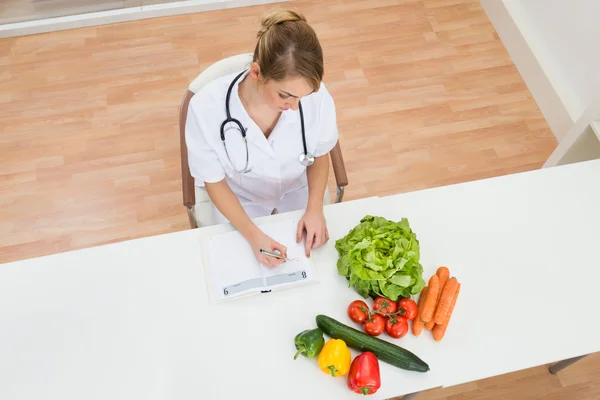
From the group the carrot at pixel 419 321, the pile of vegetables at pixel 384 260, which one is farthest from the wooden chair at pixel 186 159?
the carrot at pixel 419 321

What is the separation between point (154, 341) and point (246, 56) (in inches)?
38.9

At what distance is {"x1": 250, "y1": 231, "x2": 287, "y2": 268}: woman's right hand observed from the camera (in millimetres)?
1622

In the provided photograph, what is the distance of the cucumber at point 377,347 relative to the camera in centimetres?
146

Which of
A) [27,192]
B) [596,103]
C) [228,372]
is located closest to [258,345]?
[228,372]

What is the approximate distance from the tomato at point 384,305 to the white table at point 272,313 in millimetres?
95

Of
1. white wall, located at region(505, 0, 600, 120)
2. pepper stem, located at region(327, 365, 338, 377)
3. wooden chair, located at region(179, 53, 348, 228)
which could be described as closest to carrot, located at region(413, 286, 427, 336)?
pepper stem, located at region(327, 365, 338, 377)

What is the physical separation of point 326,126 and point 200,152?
1.38 feet

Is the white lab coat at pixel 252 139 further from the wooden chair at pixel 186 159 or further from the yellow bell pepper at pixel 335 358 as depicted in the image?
the yellow bell pepper at pixel 335 358

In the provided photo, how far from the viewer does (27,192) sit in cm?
277

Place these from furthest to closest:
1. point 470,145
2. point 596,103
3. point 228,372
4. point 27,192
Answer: point 470,145, point 27,192, point 596,103, point 228,372

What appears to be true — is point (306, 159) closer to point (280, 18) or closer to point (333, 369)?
point (280, 18)

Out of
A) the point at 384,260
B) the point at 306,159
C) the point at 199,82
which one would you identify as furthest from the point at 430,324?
the point at 199,82

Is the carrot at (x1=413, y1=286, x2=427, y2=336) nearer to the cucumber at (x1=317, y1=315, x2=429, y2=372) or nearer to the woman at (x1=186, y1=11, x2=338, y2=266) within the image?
the cucumber at (x1=317, y1=315, x2=429, y2=372)

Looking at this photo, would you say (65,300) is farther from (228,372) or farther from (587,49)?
(587,49)
